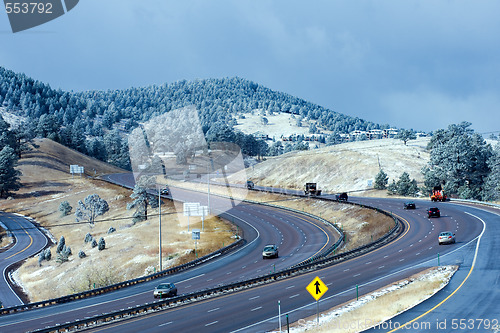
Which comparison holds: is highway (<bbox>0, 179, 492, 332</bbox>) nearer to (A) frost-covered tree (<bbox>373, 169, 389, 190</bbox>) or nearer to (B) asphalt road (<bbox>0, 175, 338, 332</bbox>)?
(B) asphalt road (<bbox>0, 175, 338, 332</bbox>)

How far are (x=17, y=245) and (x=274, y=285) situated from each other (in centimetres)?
6075

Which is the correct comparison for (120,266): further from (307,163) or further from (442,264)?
(307,163)

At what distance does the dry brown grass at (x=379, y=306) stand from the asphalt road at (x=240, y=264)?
1535cm

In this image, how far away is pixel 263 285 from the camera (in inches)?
1586

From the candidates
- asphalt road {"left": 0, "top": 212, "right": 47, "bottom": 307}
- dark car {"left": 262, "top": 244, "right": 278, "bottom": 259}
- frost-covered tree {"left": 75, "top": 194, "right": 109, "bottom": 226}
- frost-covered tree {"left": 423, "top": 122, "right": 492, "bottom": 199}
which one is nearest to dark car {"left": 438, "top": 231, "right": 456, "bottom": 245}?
dark car {"left": 262, "top": 244, "right": 278, "bottom": 259}

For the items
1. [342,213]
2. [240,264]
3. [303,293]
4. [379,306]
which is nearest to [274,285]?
[303,293]

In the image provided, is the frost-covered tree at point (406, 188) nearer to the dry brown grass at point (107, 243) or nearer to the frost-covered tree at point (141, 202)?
the dry brown grass at point (107, 243)

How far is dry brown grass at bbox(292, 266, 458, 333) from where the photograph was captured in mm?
25569

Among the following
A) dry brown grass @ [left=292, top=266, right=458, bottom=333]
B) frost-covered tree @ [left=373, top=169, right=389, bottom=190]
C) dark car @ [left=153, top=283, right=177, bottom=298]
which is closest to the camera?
dry brown grass @ [left=292, top=266, right=458, bottom=333]

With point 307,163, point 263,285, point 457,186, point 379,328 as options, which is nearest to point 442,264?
point 263,285

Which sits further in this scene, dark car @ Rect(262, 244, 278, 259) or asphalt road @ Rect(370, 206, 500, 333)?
dark car @ Rect(262, 244, 278, 259)

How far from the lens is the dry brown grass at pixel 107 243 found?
193 ft

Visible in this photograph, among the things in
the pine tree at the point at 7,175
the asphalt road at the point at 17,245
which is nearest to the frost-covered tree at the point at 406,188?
the asphalt road at the point at 17,245

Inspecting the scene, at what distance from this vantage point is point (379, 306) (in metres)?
28.8
